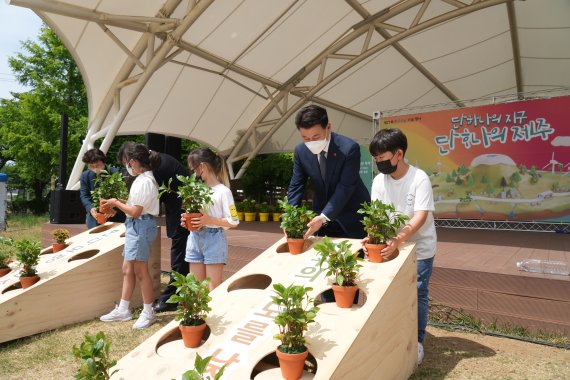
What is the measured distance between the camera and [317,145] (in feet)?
8.46

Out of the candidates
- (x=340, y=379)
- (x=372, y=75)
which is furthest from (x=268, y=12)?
(x=340, y=379)

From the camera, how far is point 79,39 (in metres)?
8.12

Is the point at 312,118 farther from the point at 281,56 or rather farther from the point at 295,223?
the point at 281,56

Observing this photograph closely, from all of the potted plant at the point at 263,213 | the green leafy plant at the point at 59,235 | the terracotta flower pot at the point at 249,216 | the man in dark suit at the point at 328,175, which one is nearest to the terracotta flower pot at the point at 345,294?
the man in dark suit at the point at 328,175

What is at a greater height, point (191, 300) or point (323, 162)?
point (323, 162)

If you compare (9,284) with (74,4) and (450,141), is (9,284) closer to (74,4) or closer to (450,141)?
(74,4)

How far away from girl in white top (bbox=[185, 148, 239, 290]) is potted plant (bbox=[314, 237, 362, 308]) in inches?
41.2

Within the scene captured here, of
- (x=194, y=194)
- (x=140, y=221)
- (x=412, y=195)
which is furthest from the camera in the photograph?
A: (x=140, y=221)

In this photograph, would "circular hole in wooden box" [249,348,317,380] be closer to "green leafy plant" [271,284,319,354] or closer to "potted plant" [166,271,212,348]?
"green leafy plant" [271,284,319,354]

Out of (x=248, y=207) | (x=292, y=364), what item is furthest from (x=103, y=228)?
(x=248, y=207)

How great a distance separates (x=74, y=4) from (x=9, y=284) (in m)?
5.30

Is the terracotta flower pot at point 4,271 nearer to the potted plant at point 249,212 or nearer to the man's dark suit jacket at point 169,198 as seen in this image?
the man's dark suit jacket at point 169,198

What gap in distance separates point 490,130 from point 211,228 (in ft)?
17.8

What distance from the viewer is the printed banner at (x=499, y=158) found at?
6.32 metres
